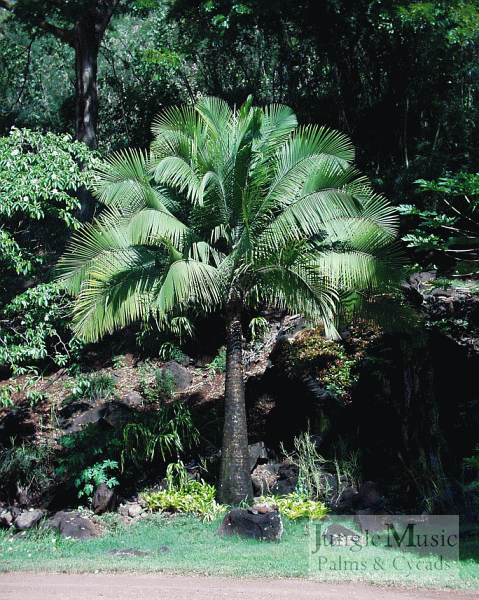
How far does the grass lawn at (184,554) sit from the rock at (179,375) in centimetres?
459

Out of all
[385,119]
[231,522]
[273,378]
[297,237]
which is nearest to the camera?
[231,522]

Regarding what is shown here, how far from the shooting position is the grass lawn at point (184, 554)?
6375 millimetres

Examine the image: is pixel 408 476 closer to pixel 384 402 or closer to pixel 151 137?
pixel 384 402

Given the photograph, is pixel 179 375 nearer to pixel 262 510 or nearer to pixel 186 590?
pixel 262 510

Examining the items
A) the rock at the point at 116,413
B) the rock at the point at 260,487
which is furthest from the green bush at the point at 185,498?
the rock at the point at 116,413

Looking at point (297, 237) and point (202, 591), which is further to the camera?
point (297, 237)

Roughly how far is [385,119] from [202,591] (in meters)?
14.3

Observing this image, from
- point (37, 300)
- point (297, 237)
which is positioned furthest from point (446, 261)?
point (37, 300)

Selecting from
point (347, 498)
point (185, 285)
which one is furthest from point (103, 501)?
point (185, 285)

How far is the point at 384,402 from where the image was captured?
10008 millimetres

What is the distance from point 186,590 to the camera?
5.88m

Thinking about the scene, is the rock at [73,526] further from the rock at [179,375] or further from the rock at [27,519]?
the rock at [179,375]

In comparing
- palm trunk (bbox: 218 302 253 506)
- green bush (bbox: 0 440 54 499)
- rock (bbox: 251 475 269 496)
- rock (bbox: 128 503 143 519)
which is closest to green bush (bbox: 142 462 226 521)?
rock (bbox: 128 503 143 519)

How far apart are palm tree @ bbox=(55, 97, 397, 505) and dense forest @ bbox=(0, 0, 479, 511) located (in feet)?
0.18
